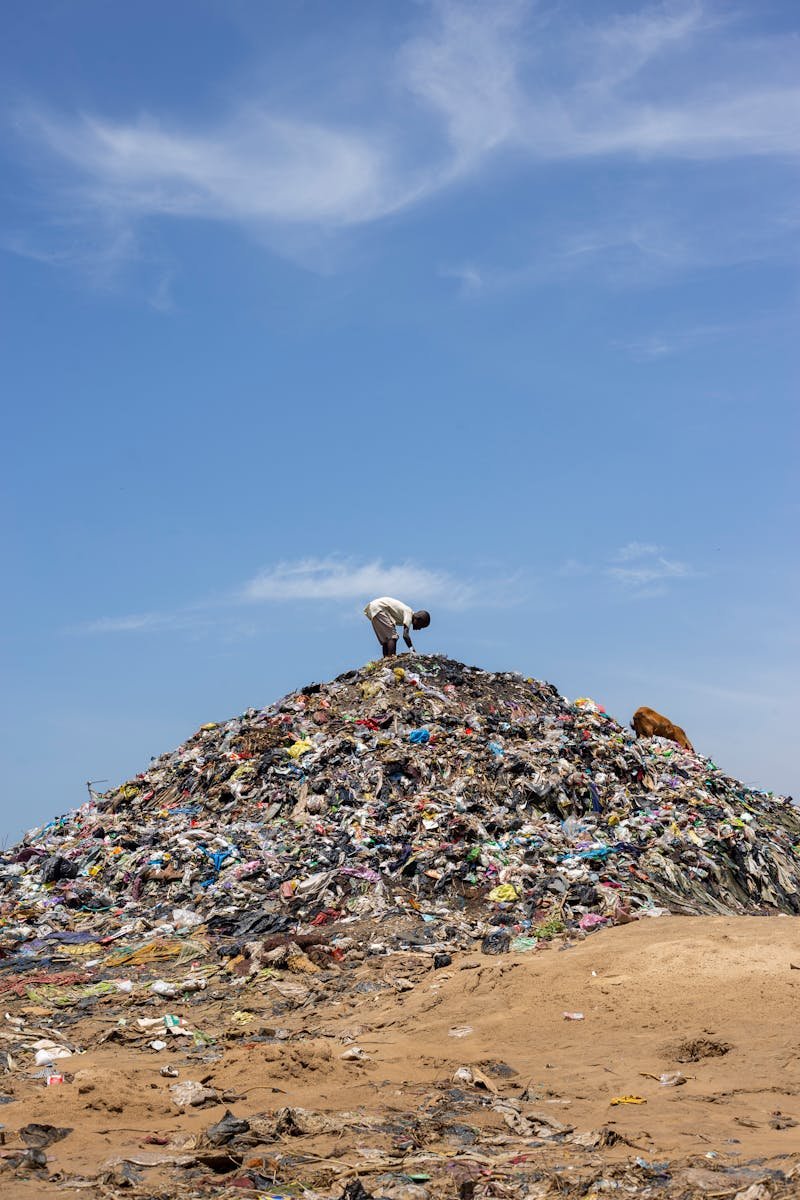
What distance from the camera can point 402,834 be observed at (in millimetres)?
13258

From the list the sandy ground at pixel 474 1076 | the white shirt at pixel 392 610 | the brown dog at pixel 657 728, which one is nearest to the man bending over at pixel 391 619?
the white shirt at pixel 392 610

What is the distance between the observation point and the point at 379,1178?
17.4 feet

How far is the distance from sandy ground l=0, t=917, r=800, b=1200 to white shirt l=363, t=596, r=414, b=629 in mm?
7893

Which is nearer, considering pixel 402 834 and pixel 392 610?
pixel 402 834

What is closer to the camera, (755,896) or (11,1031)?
(11,1031)

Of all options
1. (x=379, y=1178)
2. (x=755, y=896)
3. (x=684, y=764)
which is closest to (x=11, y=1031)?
(x=379, y=1178)

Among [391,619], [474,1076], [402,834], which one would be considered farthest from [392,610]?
[474,1076]

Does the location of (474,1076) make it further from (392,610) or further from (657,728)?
(657,728)

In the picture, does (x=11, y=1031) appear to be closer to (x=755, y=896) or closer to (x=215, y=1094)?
(x=215, y=1094)

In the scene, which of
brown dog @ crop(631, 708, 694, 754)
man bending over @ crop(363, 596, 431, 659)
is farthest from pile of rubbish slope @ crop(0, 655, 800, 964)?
brown dog @ crop(631, 708, 694, 754)

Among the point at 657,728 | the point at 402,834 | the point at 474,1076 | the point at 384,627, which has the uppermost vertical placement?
the point at 384,627

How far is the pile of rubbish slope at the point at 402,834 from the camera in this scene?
1167 cm

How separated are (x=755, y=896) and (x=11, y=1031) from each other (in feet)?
29.1

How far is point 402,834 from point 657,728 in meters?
7.96
